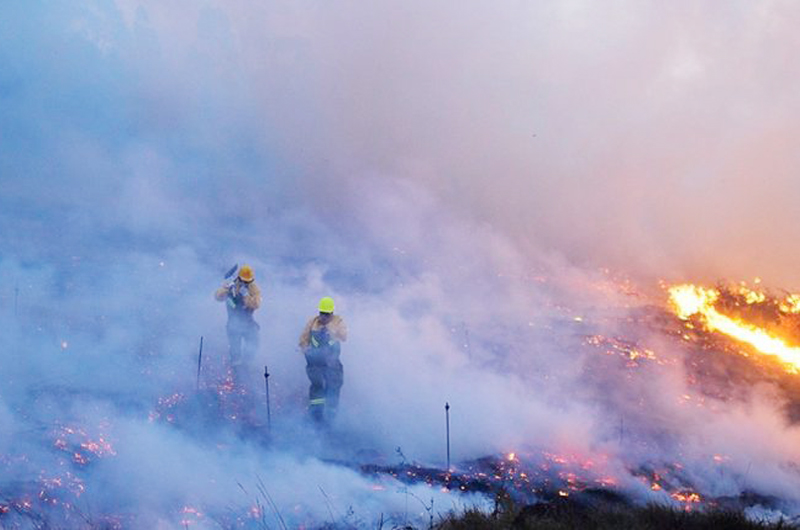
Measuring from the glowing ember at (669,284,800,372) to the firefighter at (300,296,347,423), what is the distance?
784 cm

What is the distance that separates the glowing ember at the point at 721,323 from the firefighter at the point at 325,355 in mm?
7844

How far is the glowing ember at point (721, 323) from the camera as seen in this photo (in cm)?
1135

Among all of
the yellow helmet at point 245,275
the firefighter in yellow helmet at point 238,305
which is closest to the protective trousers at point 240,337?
the firefighter in yellow helmet at point 238,305

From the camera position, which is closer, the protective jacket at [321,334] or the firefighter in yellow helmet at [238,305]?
the protective jacket at [321,334]

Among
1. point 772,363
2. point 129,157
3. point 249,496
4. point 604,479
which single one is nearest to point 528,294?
point 772,363

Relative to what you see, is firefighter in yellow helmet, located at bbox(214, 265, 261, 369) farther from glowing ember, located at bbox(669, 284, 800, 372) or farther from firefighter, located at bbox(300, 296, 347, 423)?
glowing ember, located at bbox(669, 284, 800, 372)

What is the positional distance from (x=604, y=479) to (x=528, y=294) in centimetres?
746

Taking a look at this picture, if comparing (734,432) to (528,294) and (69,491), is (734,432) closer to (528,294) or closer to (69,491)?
(528,294)

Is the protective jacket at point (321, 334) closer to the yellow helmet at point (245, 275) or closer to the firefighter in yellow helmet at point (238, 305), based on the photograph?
the firefighter in yellow helmet at point (238, 305)

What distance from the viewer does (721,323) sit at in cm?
1298

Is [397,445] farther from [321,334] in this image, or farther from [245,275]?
[245,275]

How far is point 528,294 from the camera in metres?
13.7

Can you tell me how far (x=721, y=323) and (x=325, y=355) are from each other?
9386mm

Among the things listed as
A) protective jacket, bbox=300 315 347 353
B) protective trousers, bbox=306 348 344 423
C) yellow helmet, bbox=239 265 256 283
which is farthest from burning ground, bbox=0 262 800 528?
yellow helmet, bbox=239 265 256 283
